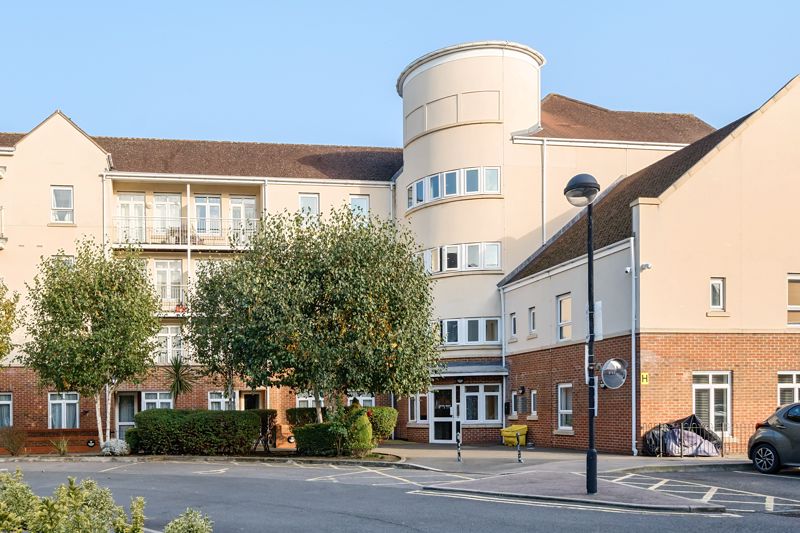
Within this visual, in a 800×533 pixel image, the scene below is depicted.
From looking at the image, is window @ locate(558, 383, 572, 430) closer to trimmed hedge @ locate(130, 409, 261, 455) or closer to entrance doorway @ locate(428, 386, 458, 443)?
entrance doorway @ locate(428, 386, 458, 443)

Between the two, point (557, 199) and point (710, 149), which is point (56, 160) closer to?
point (557, 199)

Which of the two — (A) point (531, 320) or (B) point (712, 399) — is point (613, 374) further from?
(A) point (531, 320)

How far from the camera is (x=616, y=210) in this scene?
27.4m

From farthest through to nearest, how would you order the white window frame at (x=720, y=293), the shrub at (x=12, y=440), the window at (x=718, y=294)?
the shrub at (x=12, y=440), the window at (x=718, y=294), the white window frame at (x=720, y=293)

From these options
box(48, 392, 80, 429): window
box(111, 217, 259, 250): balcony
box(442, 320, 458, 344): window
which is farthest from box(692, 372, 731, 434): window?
box(48, 392, 80, 429): window

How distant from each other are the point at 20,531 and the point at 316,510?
6445 mm

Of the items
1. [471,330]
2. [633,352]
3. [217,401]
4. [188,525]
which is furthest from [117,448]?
[188,525]

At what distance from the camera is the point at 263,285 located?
80.9 ft

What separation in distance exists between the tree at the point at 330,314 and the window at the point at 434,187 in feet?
26.5

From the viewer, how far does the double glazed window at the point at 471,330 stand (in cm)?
3312

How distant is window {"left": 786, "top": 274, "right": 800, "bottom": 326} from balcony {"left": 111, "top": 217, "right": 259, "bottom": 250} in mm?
21113

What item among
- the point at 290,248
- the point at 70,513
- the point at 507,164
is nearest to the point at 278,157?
the point at 507,164

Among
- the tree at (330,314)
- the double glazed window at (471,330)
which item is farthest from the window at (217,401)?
the tree at (330,314)

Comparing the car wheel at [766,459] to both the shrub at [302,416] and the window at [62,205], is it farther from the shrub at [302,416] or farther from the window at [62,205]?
the window at [62,205]
